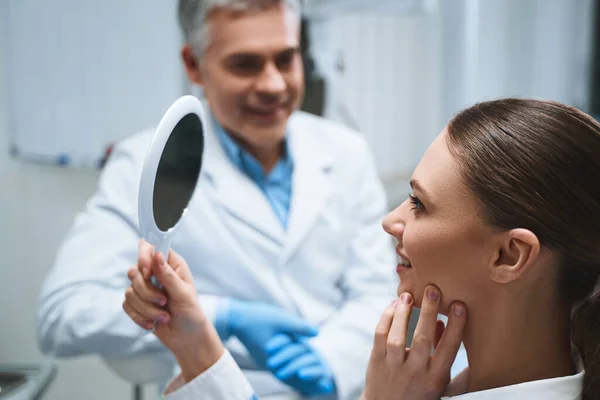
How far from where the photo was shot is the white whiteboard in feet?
4.28

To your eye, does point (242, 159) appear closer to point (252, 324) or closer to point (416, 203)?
point (252, 324)

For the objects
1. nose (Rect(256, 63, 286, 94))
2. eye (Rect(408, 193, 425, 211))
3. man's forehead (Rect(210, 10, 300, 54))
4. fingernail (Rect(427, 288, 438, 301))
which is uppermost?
man's forehead (Rect(210, 10, 300, 54))

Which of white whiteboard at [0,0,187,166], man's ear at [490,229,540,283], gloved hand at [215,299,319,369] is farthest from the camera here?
white whiteboard at [0,0,187,166]

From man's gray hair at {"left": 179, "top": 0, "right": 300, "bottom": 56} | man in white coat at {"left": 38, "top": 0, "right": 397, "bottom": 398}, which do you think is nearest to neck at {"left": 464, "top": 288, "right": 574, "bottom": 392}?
man in white coat at {"left": 38, "top": 0, "right": 397, "bottom": 398}

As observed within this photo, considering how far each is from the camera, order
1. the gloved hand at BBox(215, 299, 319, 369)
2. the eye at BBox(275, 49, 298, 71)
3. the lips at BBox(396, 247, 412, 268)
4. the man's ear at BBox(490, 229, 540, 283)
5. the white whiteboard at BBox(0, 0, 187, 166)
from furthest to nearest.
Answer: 1. the white whiteboard at BBox(0, 0, 187, 166)
2. the eye at BBox(275, 49, 298, 71)
3. the gloved hand at BBox(215, 299, 319, 369)
4. the lips at BBox(396, 247, 412, 268)
5. the man's ear at BBox(490, 229, 540, 283)

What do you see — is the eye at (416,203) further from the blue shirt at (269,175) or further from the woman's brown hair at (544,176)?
the blue shirt at (269,175)

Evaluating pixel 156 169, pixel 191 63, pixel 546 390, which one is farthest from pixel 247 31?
pixel 546 390

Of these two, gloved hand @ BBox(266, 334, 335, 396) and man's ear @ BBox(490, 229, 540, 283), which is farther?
gloved hand @ BBox(266, 334, 335, 396)

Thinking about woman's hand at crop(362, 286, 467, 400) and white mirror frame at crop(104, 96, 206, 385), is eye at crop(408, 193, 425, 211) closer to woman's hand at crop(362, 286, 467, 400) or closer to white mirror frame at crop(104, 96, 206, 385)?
woman's hand at crop(362, 286, 467, 400)

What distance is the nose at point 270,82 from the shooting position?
115 centimetres

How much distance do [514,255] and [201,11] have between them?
2.37ft

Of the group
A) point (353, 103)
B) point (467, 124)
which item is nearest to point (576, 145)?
point (467, 124)

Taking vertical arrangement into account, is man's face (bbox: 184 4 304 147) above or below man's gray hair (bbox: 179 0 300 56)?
below

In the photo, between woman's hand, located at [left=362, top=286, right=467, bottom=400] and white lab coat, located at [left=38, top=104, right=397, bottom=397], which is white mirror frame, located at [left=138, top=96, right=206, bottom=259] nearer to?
woman's hand, located at [left=362, top=286, right=467, bottom=400]
